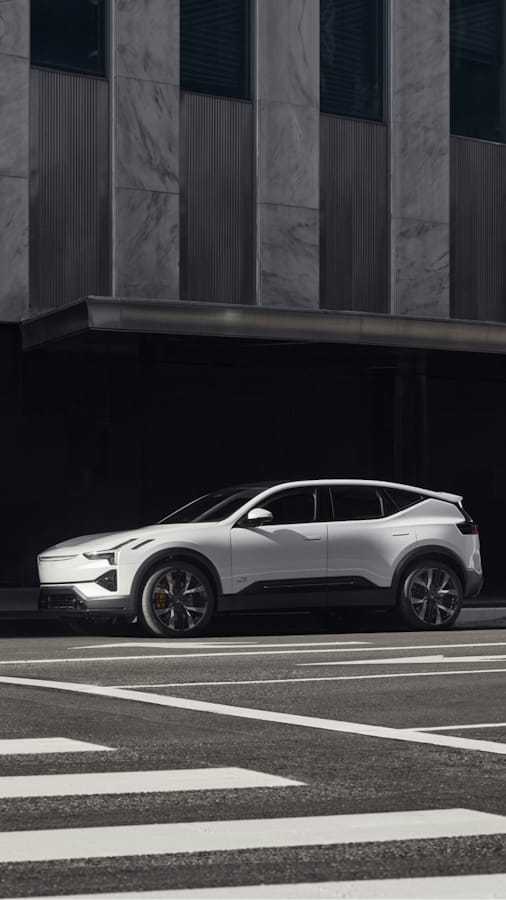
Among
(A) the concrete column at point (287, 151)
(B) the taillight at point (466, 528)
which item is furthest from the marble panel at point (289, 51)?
(B) the taillight at point (466, 528)

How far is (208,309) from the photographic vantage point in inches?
762

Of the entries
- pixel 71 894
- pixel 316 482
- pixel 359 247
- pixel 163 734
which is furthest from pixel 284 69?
pixel 71 894

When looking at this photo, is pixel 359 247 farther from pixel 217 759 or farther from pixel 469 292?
pixel 217 759

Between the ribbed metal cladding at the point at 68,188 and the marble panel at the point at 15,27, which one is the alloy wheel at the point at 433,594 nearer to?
the ribbed metal cladding at the point at 68,188

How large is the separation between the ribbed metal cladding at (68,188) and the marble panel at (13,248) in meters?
0.18

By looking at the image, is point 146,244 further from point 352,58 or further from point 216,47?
point 352,58

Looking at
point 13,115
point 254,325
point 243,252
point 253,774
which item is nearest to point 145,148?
point 13,115

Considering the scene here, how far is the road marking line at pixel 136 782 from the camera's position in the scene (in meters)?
6.59

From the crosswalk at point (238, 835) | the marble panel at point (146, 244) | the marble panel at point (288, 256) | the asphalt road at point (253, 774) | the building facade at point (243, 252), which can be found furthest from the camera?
the marble panel at point (288, 256)

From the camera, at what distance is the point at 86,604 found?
15.5 meters

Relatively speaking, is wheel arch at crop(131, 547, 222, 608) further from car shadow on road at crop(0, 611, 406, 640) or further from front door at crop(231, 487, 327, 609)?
car shadow on road at crop(0, 611, 406, 640)

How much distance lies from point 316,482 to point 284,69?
9003 mm

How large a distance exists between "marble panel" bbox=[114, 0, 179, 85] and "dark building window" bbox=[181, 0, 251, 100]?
1.30 feet

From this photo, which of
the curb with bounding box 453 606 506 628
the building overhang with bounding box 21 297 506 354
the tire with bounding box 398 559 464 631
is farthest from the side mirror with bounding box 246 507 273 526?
the building overhang with bounding box 21 297 506 354
